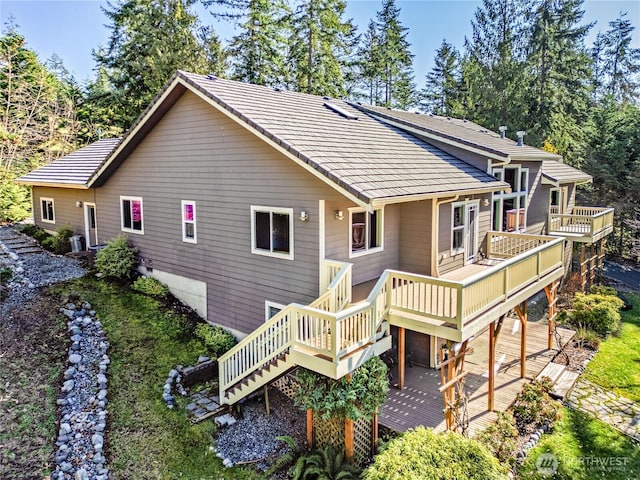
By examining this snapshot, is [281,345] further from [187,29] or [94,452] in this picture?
[187,29]

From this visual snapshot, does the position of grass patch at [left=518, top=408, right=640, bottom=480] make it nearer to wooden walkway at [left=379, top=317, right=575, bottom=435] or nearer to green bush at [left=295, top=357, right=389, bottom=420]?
wooden walkway at [left=379, top=317, right=575, bottom=435]

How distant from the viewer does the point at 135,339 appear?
36.1 ft

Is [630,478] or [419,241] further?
[419,241]

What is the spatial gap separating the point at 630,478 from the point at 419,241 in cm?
613

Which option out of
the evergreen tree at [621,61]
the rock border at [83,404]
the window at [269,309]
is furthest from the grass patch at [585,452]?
the evergreen tree at [621,61]

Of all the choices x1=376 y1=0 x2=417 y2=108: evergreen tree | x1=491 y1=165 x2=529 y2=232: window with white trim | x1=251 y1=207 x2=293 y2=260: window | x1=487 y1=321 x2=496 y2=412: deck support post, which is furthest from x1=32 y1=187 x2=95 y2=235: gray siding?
x1=376 y1=0 x2=417 y2=108: evergreen tree

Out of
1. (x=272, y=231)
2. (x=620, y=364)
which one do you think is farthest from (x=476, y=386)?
(x=272, y=231)

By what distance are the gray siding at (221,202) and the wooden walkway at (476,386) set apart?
3.05 m

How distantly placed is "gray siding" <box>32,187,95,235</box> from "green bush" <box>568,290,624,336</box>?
58.5 feet

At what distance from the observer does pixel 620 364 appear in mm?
12797

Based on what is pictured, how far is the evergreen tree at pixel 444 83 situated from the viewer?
128 ft

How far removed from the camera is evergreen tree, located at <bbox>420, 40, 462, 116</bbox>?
39.0 m

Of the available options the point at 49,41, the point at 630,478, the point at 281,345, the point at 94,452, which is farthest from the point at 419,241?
the point at 49,41

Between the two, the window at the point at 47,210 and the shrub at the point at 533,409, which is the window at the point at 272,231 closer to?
the shrub at the point at 533,409
